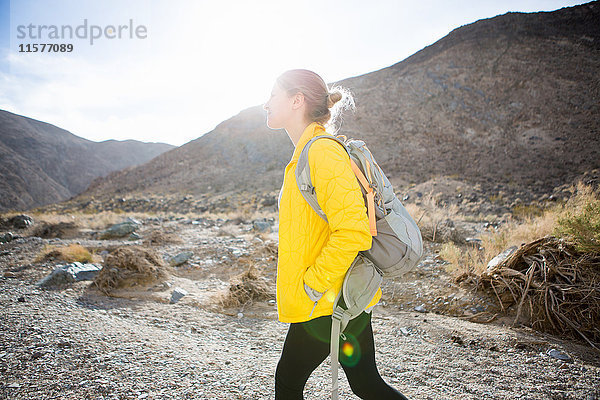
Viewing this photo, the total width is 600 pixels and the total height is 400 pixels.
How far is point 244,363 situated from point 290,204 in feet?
7.09

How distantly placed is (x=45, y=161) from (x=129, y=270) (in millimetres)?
70776

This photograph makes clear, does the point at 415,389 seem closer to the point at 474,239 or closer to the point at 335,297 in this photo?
the point at 335,297

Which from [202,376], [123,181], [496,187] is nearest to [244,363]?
[202,376]

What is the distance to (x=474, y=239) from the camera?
648 cm

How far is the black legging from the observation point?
4.11 feet

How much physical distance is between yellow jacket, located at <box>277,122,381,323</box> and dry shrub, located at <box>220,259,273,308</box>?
3.30m

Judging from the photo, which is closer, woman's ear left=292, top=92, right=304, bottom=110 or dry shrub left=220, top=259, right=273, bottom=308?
woman's ear left=292, top=92, right=304, bottom=110

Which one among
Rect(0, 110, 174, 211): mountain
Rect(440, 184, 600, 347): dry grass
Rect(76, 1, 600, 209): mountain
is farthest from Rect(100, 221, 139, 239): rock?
Rect(0, 110, 174, 211): mountain

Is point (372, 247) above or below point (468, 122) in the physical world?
below

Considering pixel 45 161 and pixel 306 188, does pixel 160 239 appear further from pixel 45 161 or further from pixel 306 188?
pixel 45 161

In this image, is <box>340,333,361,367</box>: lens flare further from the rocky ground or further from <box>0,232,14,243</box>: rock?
<box>0,232,14,243</box>: rock

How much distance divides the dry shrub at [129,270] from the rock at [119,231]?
4410 millimetres

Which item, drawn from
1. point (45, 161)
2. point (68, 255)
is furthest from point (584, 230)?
point (45, 161)

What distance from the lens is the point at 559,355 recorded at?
2.70 metres
